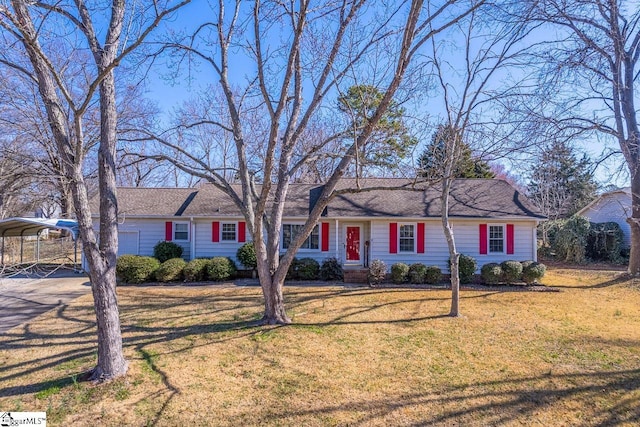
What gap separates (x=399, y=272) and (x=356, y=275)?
1566 mm

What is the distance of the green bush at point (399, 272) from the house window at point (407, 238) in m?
1.21

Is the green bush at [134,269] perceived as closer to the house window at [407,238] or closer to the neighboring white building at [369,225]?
the neighboring white building at [369,225]

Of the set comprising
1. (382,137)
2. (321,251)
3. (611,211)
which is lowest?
(321,251)

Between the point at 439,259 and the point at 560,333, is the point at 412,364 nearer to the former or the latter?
the point at 560,333

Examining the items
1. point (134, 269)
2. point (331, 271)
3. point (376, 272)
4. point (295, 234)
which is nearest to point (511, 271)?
point (376, 272)

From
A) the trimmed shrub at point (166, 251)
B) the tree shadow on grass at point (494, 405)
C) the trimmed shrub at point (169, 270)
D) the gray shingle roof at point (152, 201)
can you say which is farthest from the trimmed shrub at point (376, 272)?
the gray shingle roof at point (152, 201)

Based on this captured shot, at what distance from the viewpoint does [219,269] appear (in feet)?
43.0

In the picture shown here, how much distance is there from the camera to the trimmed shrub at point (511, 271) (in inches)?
473

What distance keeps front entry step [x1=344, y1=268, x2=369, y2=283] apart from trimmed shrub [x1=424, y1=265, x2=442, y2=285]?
219 centimetres

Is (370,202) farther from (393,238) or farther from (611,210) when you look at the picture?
(611,210)

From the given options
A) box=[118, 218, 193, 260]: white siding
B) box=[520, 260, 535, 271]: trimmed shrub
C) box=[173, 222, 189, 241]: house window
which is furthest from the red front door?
box=[173, 222, 189, 241]: house window

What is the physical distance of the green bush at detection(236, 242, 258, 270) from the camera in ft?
44.7

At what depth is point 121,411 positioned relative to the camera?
163 inches

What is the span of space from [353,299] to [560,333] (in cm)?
496
